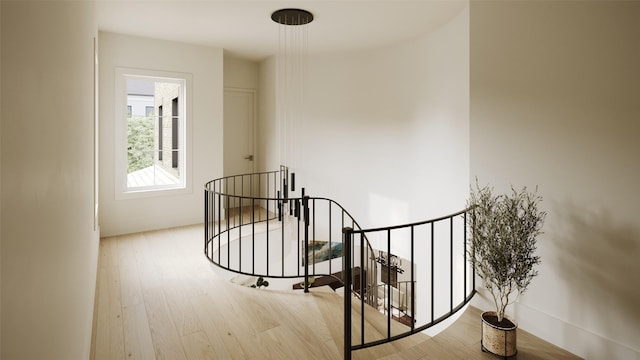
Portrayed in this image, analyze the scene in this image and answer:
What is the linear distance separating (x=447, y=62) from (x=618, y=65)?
2.07 metres

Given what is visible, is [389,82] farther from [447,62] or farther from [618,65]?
[618,65]

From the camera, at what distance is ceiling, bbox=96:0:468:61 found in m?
3.78

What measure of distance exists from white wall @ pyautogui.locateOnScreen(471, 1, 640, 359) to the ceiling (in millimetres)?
1113

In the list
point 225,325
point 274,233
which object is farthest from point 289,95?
point 225,325

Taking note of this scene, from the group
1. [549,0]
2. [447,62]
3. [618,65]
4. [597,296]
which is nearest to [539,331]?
[597,296]

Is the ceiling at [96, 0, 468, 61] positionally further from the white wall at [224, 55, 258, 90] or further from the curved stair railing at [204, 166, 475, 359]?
the curved stair railing at [204, 166, 475, 359]

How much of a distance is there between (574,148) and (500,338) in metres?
1.33

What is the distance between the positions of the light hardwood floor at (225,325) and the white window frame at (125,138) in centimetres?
156

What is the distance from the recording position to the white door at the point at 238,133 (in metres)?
6.58

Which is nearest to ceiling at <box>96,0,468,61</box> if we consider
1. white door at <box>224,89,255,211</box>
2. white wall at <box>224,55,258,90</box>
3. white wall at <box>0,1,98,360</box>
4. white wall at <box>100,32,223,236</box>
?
white wall at <box>100,32,223,236</box>

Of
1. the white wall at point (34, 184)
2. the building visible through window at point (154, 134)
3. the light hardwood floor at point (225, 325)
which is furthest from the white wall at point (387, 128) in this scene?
the white wall at point (34, 184)

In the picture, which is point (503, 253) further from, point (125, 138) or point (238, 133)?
point (238, 133)

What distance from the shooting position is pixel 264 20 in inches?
172

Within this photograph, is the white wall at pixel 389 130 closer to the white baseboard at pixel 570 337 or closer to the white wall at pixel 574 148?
the white wall at pixel 574 148
